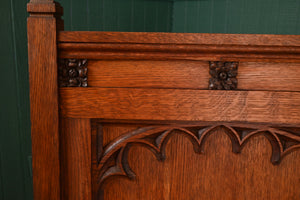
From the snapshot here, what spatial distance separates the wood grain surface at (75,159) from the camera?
1.67ft

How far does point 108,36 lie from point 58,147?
0.24 meters

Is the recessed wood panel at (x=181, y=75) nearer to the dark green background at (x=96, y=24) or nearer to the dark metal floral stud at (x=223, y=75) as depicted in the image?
the dark metal floral stud at (x=223, y=75)

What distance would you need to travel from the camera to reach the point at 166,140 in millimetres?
519

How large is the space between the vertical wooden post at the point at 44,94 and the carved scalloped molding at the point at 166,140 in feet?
0.33

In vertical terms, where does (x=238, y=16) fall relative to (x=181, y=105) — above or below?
above

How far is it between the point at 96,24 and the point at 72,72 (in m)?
0.52

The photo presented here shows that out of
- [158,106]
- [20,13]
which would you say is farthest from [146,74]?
[20,13]

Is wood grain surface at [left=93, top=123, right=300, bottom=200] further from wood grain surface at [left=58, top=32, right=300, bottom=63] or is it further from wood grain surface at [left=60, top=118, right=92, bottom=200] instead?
wood grain surface at [left=58, top=32, right=300, bottom=63]

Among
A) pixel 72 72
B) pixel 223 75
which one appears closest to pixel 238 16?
pixel 223 75

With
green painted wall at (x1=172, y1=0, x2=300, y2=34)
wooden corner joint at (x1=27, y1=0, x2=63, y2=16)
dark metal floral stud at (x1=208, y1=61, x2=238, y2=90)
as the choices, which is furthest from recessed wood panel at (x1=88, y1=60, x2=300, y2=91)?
green painted wall at (x1=172, y1=0, x2=300, y2=34)

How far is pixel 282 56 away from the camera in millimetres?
473

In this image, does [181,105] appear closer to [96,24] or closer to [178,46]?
[178,46]

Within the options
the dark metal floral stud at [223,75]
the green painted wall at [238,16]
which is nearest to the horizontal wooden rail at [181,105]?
the dark metal floral stud at [223,75]

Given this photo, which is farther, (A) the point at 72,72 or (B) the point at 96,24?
(B) the point at 96,24
